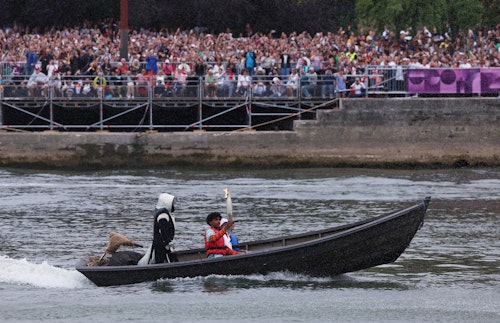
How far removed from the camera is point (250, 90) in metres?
41.7

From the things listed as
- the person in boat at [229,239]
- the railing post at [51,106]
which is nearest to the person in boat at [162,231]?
the person in boat at [229,239]

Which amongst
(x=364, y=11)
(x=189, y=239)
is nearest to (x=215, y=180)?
(x=189, y=239)

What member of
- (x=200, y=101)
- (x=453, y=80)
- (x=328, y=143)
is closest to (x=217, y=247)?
(x=200, y=101)

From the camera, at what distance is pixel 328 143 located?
4188cm

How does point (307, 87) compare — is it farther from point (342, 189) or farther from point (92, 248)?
point (92, 248)

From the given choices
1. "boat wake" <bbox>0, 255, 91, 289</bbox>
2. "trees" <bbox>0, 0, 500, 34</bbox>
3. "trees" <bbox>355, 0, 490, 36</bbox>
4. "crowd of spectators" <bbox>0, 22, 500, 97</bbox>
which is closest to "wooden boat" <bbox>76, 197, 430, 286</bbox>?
"boat wake" <bbox>0, 255, 91, 289</bbox>

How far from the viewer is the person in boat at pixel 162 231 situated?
22.1 m

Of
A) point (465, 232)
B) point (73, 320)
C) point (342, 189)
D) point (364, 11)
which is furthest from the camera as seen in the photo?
point (364, 11)

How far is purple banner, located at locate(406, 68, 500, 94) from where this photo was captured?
4131 centimetres

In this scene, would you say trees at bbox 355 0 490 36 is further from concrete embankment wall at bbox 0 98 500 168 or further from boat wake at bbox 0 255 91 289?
boat wake at bbox 0 255 91 289

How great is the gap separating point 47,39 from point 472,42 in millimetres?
14550

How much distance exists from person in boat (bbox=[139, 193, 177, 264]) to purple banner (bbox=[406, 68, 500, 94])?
65.5 feet

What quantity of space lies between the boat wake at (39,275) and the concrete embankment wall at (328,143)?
1672cm

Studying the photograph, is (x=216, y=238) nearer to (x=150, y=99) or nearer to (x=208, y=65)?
(x=208, y=65)
